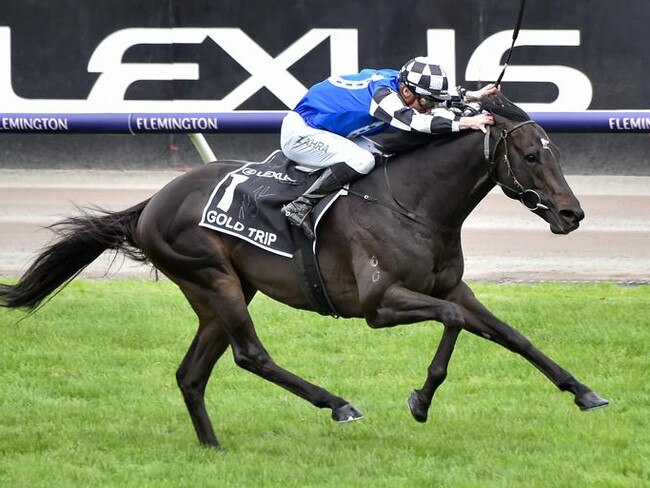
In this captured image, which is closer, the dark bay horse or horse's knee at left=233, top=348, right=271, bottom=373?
the dark bay horse

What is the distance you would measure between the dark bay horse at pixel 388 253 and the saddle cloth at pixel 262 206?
0.21 feet

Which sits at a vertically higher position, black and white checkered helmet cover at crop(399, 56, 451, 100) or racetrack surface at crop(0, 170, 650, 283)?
black and white checkered helmet cover at crop(399, 56, 451, 100)

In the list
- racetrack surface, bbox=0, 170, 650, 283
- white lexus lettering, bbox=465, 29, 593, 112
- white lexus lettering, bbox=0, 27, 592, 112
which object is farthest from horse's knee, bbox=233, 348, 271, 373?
white lexus lettering, bbox=465, 29, 593, 112

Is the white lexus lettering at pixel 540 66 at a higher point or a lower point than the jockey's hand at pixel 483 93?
lower

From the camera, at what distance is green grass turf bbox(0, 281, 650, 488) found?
246 inches

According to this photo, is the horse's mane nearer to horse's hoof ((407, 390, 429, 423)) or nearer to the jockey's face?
the jockey's face

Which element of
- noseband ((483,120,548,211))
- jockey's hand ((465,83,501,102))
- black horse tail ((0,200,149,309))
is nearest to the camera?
noseband ((483,120,548,211))

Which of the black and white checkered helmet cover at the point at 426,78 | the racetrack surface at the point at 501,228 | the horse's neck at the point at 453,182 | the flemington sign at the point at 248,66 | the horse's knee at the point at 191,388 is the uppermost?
the black and white checkered helmet cover at the point at 426,78

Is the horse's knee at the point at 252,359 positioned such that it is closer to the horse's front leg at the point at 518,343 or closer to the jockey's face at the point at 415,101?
the horse's front leg at the point at 518,343

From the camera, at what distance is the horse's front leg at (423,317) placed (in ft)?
21.0

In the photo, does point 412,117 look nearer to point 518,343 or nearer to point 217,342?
point 518,343

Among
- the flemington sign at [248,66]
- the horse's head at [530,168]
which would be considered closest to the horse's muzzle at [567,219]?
the horse's head at [530,168]

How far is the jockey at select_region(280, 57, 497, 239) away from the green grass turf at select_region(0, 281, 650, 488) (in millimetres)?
1204

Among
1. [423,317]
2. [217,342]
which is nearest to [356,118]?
[423,317]
